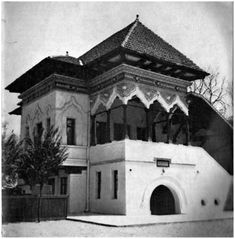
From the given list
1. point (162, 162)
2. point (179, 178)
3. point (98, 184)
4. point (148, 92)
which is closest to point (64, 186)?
point (98, 184)

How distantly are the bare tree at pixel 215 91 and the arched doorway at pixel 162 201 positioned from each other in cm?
293

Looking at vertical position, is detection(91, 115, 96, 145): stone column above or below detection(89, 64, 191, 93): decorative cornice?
below

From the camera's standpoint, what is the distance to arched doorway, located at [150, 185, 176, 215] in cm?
1146

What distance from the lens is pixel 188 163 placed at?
11.7 m

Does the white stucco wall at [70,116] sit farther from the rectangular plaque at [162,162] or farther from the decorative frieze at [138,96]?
the rectangular plaque at [162,162]

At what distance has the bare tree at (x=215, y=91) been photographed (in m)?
10.1

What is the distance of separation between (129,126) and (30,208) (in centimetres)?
478

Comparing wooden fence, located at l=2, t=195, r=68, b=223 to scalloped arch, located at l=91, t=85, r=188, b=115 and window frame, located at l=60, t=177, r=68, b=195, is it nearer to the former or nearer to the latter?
window frame, located at l=60, t=177, r=68, b=195

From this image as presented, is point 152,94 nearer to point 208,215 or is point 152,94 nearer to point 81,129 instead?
point 81,129

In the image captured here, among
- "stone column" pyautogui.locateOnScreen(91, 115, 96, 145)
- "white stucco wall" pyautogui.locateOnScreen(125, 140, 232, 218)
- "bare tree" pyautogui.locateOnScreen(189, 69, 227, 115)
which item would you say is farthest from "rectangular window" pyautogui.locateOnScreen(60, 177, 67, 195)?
"bare tree" pyautogui.locateOnScreen(189, 69, 227, 115)

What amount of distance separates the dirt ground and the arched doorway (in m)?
2.11

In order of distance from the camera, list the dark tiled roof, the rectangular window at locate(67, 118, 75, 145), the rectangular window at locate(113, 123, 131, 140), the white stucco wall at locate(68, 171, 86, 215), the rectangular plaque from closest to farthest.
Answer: the dark tiled roof < the rectangular plaque < the white stucco wall at locate(68, 171, 86, 215) < the rectangular window at locate(67, 118, 75, 145) < the rectangular window at locate(113, 123, 131, 140)

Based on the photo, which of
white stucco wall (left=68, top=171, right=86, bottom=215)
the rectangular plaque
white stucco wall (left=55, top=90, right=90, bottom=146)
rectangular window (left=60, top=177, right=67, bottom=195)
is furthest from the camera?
rectangular window (left=60, top=177, right=67, bottom=195)

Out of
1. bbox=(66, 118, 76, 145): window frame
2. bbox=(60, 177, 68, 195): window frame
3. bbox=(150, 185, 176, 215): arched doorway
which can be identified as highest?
bbox=(66, 118, 76, 145): window frame
